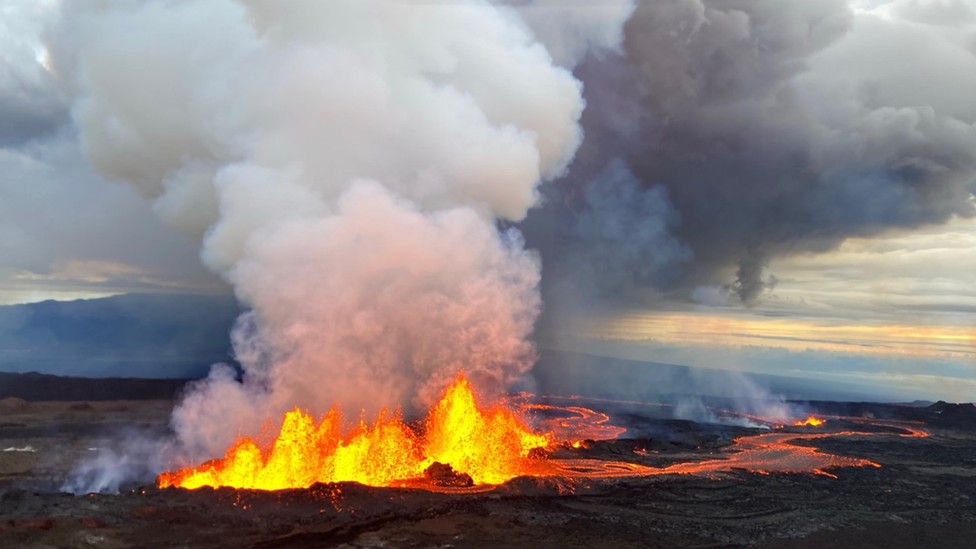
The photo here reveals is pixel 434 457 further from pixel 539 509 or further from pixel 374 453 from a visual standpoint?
pixel 539 509

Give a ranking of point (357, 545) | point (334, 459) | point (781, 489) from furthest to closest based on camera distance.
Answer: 1. point (781, 489)
2. point (334, 459)
3. point (357, 545)

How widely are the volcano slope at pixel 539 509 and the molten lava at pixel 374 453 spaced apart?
9.72 feet

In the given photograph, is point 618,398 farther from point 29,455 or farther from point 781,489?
point 29,455

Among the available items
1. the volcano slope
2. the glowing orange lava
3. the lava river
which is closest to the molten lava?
the lava river

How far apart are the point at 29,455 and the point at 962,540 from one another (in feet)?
159

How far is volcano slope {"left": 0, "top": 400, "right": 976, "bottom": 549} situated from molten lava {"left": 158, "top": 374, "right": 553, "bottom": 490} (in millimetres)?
2961

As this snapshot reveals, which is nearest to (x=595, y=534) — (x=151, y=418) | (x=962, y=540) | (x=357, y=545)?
(x=357, y=545)

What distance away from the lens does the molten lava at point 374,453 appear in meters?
28.8

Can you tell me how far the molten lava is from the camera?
2880cm

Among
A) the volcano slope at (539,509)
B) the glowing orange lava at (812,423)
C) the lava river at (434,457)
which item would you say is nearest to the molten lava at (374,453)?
the lava river at (434,457)

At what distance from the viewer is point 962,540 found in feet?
86.0

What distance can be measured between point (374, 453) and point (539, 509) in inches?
394

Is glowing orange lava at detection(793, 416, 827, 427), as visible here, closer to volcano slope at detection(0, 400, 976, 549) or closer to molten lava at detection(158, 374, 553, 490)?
volcano slope at detection(0, 400, 976, 549)

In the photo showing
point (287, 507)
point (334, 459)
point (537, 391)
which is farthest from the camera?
point (537, 391)
